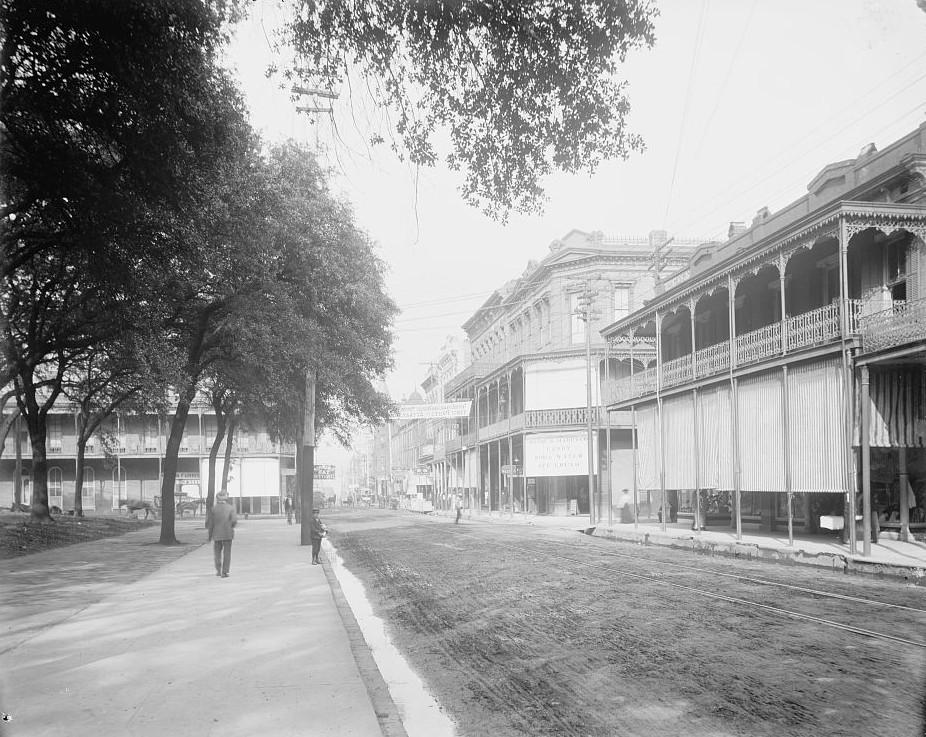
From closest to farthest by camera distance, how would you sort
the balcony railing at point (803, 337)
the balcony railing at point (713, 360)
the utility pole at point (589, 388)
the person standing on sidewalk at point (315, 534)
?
the balcony railing at point (803, 337) < the person standing on sidewalk at point (315, 534) < the balcony railing at point (713, 360) < the utility pole at point (589, 388)

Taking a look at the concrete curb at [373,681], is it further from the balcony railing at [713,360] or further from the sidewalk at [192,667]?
the balcony railing at [713,360]

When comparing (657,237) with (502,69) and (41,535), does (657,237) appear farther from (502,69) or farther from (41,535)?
(502,69)

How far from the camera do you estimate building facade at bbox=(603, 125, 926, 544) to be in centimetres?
1834

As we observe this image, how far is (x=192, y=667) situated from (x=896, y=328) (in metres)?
15.3

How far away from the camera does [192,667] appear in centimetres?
738

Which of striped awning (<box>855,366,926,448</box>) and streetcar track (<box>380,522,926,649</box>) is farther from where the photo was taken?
striped awning (<box>855,366,926,448</box>)

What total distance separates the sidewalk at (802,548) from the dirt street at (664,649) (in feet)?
3.71

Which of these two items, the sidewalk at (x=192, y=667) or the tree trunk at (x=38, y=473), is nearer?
the sidewalk at (x=192, y=667)

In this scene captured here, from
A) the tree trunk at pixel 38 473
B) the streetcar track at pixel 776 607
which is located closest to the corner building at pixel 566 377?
the tree trunk at pixel 38 473

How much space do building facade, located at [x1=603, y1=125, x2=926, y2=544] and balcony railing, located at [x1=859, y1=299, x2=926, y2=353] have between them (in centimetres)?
3

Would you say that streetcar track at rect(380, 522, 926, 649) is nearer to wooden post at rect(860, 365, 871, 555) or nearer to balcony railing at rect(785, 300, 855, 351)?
wooden post at rect(860, 365, 871, 555)

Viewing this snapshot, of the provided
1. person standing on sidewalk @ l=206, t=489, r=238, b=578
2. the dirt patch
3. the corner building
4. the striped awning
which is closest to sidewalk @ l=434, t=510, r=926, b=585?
the striped awning

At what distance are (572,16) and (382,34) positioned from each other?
1.61m

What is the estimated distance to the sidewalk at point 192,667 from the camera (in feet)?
18.6
